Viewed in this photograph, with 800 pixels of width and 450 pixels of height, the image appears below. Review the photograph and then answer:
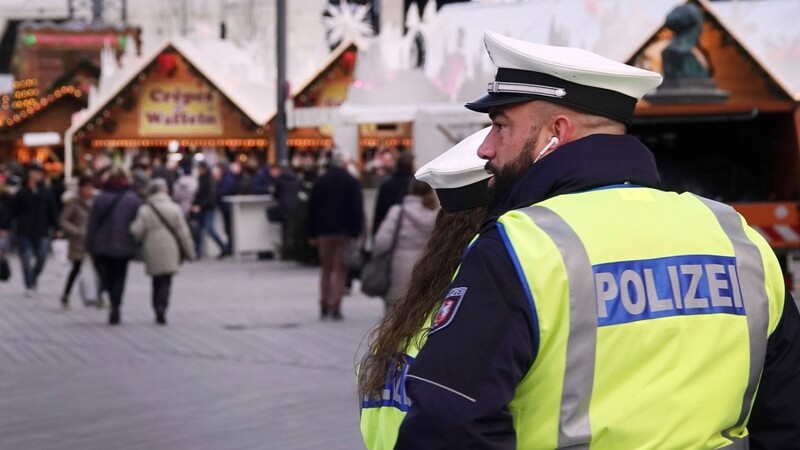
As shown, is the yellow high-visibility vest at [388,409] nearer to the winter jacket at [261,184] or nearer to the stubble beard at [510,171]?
the stubble beard at [510,171]

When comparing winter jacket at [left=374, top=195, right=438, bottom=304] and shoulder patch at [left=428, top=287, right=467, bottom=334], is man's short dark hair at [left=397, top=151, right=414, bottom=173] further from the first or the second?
shoulder patch at [left=428, top=287, right=467, bottom=334]

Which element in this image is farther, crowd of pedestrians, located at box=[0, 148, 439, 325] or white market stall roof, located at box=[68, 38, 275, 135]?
white market stall roof, located at box=[68, 38, 275, 135]

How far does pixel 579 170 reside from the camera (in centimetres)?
248

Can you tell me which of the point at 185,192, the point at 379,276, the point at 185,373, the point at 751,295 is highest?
the point at 751,295

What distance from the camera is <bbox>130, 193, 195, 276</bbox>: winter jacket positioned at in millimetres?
13828

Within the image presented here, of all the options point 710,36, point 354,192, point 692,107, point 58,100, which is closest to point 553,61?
point 354,192

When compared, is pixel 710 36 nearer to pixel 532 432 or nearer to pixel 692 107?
pixel 692 107

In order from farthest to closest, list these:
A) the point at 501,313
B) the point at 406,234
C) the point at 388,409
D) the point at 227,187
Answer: the point at 227,187 → the point at 406,234 → the point at 388,409 → the point at 501,313

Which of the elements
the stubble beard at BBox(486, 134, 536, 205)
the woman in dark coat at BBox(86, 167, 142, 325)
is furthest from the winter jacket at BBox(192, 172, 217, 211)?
the stubble beard at BBox(486, 134, 536, 205)

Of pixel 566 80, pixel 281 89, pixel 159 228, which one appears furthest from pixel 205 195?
pixel 566 80

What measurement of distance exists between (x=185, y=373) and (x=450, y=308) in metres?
8.26

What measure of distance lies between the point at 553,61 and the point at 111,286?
39.2 feet

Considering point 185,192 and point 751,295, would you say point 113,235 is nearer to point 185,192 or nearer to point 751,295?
point 185,192

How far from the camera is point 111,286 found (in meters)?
14.0
